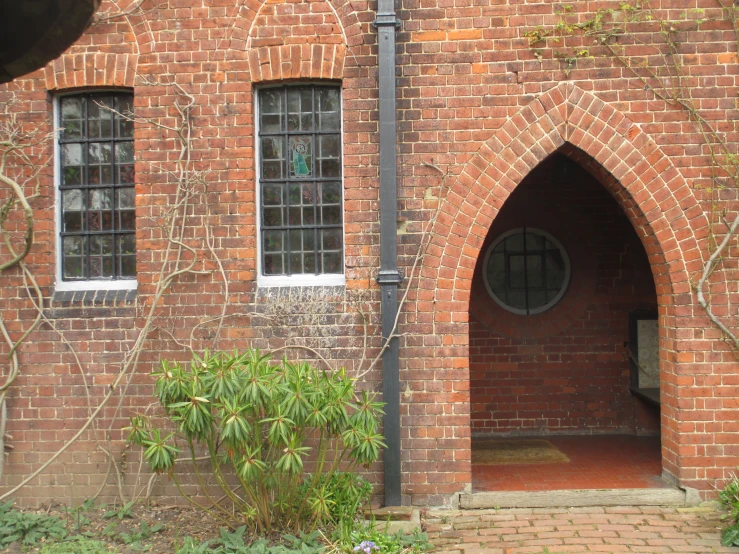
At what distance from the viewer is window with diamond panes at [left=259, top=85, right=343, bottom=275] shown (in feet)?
19.3

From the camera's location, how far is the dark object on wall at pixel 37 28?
6.43ft

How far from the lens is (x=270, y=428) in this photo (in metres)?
4.64

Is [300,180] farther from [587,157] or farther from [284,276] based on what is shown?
[587,157]

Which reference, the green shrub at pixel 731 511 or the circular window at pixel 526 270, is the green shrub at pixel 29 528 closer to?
the circular window at pixel 526 270

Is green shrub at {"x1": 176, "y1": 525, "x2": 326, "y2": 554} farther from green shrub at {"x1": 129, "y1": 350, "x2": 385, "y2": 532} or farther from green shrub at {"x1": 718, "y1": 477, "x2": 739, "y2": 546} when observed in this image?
green shrub at {"x1": 718, "y1": 477, "x2": 739, "y2": 546}

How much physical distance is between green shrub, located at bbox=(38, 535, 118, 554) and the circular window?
485cm

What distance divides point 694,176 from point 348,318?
3228 millimetres

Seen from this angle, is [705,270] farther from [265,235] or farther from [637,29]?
[265,235]

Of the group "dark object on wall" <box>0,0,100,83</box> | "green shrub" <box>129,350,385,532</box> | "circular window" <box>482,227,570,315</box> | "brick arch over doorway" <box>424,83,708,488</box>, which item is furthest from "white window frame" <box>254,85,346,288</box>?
"dark object on wall" <box>0,0,100,83</box>

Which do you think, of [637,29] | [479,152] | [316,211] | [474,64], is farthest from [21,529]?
[637,29]

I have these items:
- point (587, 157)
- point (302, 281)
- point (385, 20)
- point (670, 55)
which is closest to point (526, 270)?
point (587, 157)

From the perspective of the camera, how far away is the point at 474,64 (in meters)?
5.61

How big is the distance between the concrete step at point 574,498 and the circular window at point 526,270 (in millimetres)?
2587

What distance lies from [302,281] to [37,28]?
3.94m
